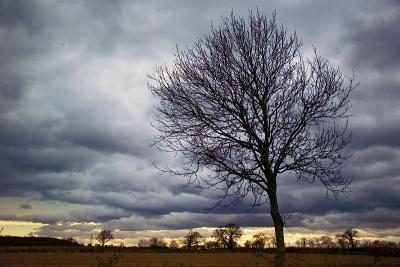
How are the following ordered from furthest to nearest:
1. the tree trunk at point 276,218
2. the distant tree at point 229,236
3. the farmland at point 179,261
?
the distant tree at point 229,236
the farmland at point 179,261
the tree trunk at point 276,218

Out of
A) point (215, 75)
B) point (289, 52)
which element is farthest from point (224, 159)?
point (289, 52)

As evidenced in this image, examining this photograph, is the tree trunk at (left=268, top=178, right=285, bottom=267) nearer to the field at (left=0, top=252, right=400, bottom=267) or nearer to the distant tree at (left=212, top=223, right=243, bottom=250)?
the field at (left=0, top=252, right=400, bottom=267)

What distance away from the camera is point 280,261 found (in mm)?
9383

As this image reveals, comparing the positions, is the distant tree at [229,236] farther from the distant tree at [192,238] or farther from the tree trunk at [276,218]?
the tree trunk at [276,218]

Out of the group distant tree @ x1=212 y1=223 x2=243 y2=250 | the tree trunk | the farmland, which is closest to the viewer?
the tree trunk

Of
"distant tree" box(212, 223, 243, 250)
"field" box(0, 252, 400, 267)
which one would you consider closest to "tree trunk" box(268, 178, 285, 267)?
"field" box(0, 252, 400, 267)

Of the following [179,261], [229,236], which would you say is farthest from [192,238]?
[179,261]

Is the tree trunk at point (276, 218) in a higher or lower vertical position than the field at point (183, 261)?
higher

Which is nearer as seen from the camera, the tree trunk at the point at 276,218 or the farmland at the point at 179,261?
the tree trunk at the point at 276,218

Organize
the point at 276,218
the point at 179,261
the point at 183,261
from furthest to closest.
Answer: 1. the point at 179,261
2. the point at 183,261
3. the point at 276,218

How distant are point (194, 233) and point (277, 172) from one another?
118m

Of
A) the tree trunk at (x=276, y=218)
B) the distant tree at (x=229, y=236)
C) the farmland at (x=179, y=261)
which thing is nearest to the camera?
the tree trunk at (x=276, y=218)

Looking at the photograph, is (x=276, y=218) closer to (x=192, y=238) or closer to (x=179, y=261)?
(x=179, y=261)

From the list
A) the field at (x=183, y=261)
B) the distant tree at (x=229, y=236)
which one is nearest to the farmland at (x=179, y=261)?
the field at (x=183, y=261)
